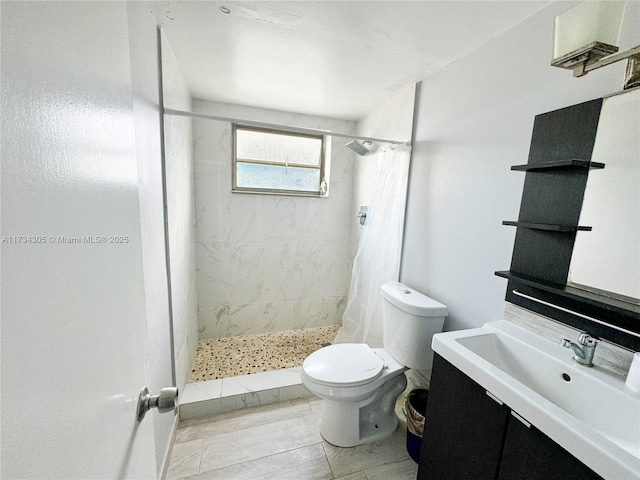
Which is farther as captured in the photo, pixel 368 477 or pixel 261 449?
pixel 261 449

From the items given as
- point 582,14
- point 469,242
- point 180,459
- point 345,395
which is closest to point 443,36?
point 582,14

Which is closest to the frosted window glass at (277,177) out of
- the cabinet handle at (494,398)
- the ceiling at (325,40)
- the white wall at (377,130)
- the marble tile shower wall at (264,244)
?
the marble tile shower wall at (264,244)

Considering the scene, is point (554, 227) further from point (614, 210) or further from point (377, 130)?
point (377, 130)

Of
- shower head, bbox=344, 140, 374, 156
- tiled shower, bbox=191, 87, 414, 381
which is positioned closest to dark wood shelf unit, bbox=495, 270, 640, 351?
shower head, bbox=344, 140, 374, 156

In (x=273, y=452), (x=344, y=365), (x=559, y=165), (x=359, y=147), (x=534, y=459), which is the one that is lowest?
(x=273, y=452)

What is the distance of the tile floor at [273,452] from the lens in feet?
4.54

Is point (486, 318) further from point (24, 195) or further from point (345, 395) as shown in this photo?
point (24, 195)

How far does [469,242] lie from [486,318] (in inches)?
15.6

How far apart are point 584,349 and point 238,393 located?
1828mm

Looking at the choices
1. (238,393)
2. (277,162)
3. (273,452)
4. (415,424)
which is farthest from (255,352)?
(277,162)

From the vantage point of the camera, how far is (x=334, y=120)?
2.62 metres

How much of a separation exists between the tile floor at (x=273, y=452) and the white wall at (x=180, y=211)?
0.36 meters

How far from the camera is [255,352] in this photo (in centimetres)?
241

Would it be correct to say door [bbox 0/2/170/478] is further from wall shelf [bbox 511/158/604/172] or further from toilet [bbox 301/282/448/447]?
wall shelf [bbox 511/158/604/172]
